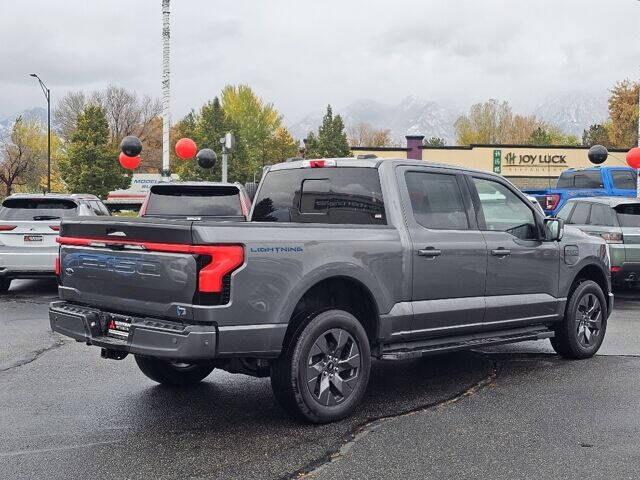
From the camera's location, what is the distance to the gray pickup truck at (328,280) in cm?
443

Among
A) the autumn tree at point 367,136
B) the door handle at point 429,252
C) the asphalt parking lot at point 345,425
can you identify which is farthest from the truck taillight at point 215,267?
the autumn tree at point 367,136

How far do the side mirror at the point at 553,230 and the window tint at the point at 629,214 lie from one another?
5277 mm

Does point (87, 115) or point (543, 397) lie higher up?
point (87, 115)

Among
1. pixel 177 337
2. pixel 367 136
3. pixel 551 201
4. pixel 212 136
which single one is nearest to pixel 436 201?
pixel 177 337

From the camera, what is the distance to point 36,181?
65.2 metres

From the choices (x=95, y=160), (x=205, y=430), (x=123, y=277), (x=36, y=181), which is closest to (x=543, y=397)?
(x=205, y=430)

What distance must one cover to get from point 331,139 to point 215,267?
55.4m

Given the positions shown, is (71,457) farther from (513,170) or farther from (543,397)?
(513,170)

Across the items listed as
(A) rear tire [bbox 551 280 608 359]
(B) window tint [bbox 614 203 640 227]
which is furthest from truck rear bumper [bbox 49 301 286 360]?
(B) window tint [bbox 614 203 640 227]

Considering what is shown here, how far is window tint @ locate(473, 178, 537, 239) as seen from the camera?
631 cm

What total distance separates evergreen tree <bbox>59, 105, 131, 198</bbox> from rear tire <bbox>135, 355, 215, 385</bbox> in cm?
4610

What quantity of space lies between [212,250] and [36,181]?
217ft

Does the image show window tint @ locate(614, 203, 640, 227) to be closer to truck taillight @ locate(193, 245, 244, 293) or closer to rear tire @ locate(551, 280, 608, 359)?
rear tire @ locate(551, 280, 608, 359)

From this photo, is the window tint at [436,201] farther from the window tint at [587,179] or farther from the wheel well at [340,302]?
the window tint at [587,179]
